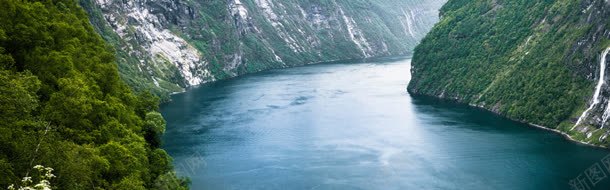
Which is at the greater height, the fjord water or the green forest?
the green forest

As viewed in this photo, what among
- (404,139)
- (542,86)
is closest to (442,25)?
(542,86)

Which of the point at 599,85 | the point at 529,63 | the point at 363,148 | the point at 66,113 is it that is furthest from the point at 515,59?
the point at 66,113

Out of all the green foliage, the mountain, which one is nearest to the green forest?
the mountain

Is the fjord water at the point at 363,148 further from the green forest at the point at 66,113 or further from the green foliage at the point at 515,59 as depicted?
the green forest at the point at 66,113

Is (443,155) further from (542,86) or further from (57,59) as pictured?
(57,59)

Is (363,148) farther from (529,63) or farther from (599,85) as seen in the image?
(529,63)

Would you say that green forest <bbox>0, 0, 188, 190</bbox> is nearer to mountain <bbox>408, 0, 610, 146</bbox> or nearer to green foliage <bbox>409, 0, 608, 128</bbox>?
mountain <bbox>408, 0, 610, 146</bbox>
